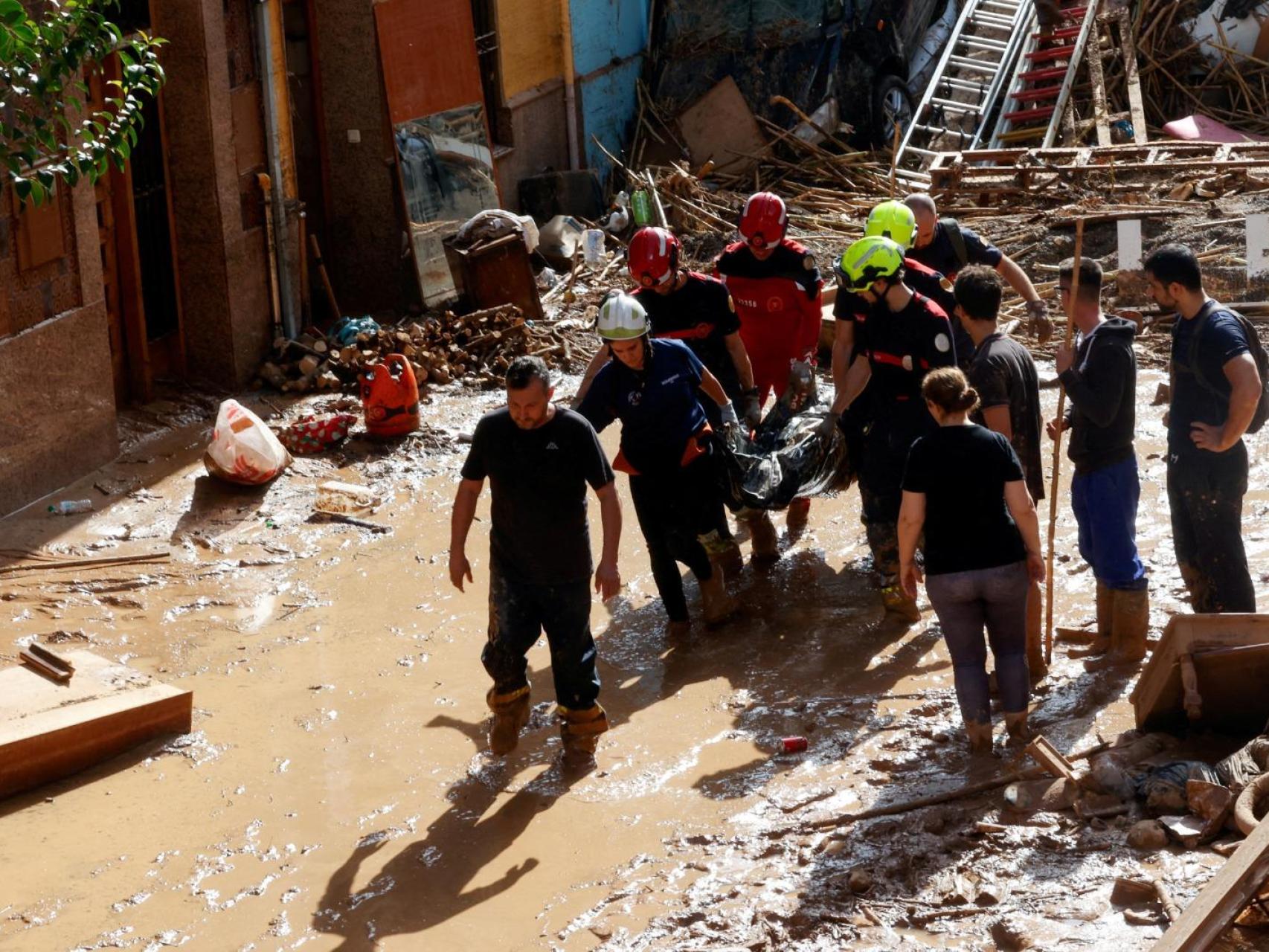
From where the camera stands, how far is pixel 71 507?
363 inches

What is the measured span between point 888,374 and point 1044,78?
11.8 meters

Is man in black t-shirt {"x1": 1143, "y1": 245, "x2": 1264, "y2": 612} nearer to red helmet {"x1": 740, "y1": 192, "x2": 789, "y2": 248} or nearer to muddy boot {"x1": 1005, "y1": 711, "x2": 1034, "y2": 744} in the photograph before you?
muddy boot {"x1": 1005, "y1": 711, "x2": 1034, "y2": 744}

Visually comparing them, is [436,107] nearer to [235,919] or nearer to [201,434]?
[201,434]

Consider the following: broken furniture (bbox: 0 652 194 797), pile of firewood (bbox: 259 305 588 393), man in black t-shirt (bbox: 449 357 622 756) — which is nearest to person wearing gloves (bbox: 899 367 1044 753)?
man in black t-shirt (bbox: 449 357 622 756)

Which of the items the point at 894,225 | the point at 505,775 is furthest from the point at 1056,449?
the point at 505,775

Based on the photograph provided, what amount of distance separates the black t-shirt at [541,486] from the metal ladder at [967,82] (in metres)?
10.9

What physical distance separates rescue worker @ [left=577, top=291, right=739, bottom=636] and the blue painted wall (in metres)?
9.75

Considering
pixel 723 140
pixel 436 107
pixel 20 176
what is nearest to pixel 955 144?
A: pixel 723 140

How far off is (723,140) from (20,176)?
10143 millimetres

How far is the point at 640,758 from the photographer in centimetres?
650

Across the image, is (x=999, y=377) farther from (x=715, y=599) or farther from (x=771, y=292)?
(x=771, y=292)

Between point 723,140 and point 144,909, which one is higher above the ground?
point 723,140

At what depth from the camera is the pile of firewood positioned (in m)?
11.6

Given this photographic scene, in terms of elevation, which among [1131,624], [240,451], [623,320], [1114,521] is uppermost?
[623,320]
